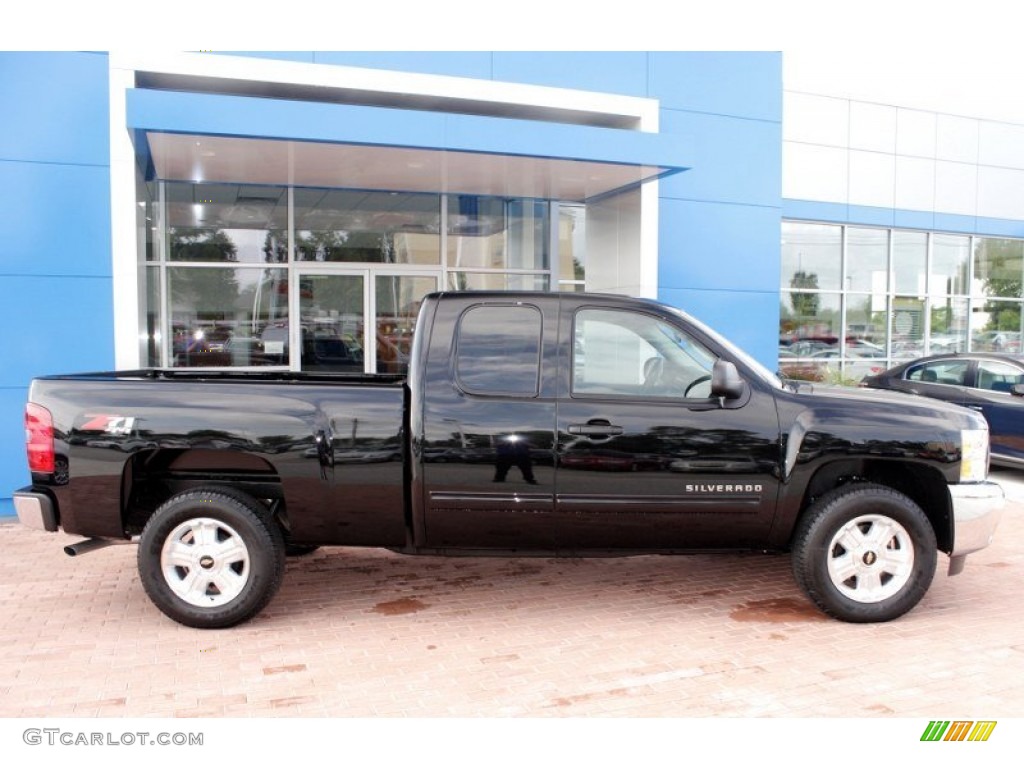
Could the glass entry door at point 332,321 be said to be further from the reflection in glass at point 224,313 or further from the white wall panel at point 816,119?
the white wall panel at point 816,119

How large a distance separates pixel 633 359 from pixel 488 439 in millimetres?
979

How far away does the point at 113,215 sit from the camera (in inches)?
324

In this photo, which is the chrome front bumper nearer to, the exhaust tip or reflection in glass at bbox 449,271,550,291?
the exhaust tip

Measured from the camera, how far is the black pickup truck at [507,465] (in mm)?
4895

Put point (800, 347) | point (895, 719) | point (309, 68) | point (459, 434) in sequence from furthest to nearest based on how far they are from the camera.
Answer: point (800, 347) < point (309, 68) < point (459, 434) < point (895, 719)

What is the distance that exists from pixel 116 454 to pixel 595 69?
820cm

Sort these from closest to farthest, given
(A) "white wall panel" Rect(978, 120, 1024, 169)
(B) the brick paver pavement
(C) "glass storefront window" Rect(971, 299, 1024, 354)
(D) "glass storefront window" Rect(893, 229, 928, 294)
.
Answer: (B) the brick paver pavement
(D) "glass storefront window" Rect(893, 229, 928, 294)
(A) "white wall panel" Rect(978, 120, 1024, 169)
(C) "glass storefront window" Rect(971, 299, 1024, 354)

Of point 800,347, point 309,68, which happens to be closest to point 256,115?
point 309,68

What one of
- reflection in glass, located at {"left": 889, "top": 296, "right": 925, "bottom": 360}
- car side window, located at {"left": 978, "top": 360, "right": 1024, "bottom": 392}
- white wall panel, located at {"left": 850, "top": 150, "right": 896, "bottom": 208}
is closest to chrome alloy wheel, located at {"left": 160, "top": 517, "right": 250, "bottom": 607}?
car side window, located at {"left": 978, "top": 360, "right": 1024, "bottom": 392}

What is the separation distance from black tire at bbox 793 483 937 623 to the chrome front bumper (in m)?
0.21

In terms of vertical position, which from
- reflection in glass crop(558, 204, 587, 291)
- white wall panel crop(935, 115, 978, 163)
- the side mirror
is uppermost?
white wall panel crop(935, 115, 978, 163)

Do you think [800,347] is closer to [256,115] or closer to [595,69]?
[595,69]

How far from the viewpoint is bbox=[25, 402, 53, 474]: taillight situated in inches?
194

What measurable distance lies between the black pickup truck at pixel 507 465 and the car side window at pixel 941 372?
19.9ft
